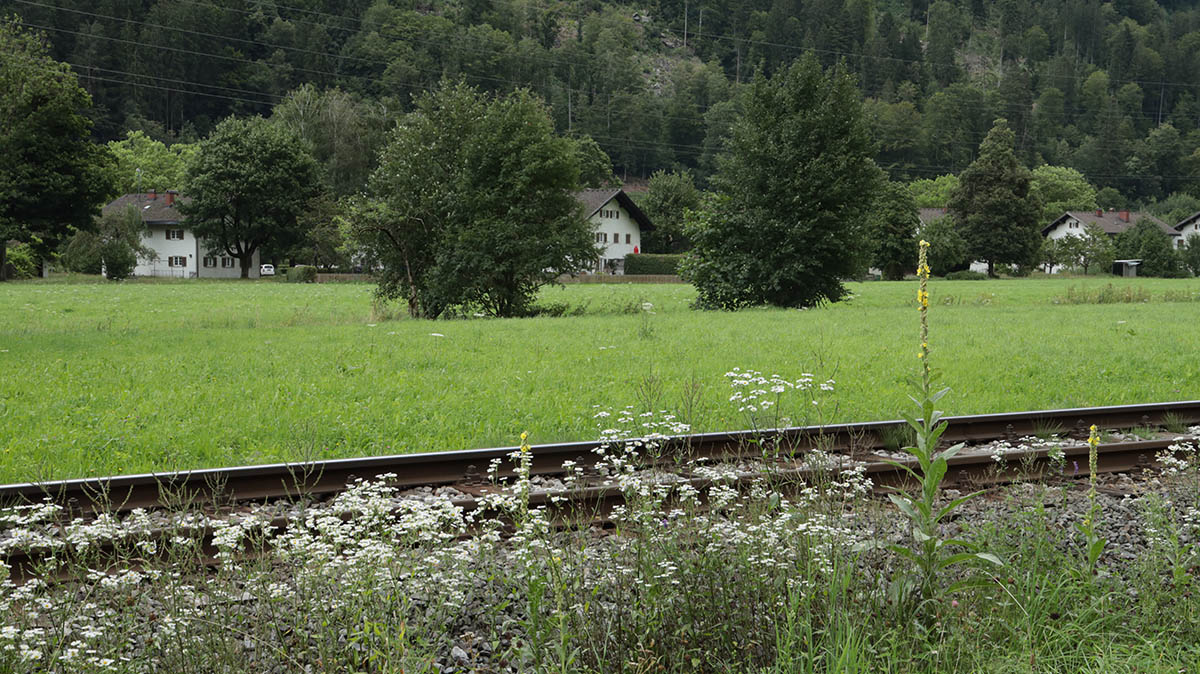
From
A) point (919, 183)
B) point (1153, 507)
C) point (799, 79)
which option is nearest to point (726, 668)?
point (1153, 507)

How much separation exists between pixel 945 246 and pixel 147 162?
88.5m

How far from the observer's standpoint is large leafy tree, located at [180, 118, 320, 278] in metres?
72.9

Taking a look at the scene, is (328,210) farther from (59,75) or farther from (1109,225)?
(1109,225)

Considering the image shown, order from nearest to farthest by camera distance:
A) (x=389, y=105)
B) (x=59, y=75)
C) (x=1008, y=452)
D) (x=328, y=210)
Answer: (x=1008, y=452) < (x=59, y=75) < (x=328, y=210) < (x=389, y=105)

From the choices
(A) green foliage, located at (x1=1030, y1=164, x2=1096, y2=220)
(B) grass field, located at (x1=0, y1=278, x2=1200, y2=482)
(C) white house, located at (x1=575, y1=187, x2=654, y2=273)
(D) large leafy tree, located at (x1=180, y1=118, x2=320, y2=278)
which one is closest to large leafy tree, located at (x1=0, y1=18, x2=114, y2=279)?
(D) large leafy tree, located at (x1=180, y1=118, x2=320, y2=278)

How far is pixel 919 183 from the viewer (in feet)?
474

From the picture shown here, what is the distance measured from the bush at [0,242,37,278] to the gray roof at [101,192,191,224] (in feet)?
66.7

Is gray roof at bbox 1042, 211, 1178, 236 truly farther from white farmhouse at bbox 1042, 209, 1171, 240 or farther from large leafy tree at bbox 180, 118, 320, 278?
large leafy tree at bbox 180, 118, 320, 278

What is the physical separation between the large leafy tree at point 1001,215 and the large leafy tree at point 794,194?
2301 inches

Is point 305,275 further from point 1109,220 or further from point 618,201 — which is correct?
point 1109,220

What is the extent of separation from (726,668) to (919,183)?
15071 centimetres

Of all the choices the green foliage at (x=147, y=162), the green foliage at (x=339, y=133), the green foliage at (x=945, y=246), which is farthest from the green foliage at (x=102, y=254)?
the green foliage at (x=945, y=246)

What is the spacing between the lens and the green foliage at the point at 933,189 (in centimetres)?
13612

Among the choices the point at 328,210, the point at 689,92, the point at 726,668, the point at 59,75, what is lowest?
the point at 726,668
